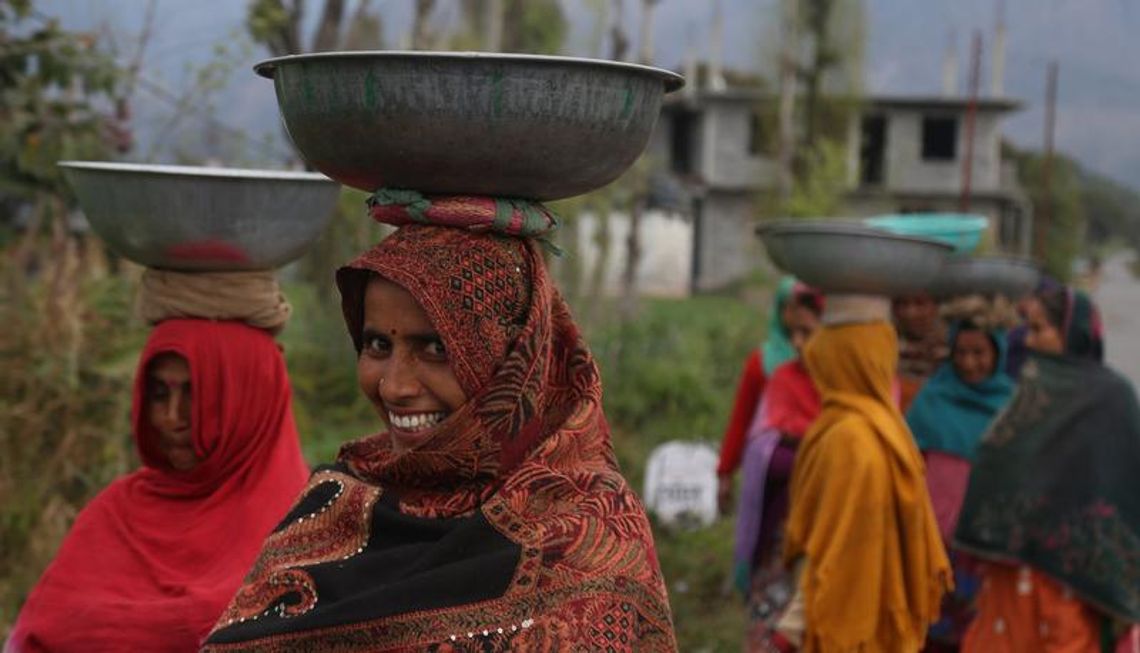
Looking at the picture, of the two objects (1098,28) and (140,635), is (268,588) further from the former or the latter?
(1098,28)

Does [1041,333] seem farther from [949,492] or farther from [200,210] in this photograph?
[200,210]

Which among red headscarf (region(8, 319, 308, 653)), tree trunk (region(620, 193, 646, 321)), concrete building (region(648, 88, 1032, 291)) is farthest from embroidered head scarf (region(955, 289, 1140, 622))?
concrete building (region(648, 88, 1032, 291))

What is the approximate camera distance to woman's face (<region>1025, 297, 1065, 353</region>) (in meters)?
6.39

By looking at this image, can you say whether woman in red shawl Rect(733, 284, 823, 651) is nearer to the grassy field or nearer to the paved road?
the grassy field

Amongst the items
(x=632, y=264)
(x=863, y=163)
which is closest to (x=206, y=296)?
(x=632, y=264)

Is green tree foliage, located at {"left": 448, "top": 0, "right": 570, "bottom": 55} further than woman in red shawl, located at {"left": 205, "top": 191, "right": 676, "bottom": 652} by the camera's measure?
Yes

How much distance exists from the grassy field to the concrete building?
2880cm

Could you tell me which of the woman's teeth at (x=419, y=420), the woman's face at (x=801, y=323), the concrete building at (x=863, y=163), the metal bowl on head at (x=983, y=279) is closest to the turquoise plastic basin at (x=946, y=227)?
the metal bowl on head at (x=983, y=279)

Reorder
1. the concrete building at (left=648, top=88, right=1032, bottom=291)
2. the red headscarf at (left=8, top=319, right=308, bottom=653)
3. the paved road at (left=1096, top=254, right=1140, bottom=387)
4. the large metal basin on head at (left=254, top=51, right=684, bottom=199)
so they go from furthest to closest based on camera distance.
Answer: the concrete building at (left=648, top=88, right=1032, bottom=291) → the paved road at (left=1096, top=254, right=1140, bottom=387) → the red headscarf at (left=8, top=319, right=308, bottom=653) → the large metal basin on head at (left=254, top=51, right=684, bottom=199)

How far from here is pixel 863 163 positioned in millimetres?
40969

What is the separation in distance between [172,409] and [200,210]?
558mm

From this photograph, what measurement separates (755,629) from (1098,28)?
129448 millimetres

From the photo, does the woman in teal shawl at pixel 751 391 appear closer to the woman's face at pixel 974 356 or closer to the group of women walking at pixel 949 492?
the group of women walking at pixel 949 492

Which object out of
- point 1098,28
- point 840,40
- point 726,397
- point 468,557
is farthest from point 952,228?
point 1098,28
